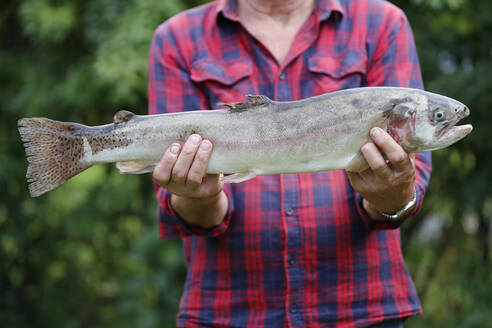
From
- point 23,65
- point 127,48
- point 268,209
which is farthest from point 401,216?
point 23,65

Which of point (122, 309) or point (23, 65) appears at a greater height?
point (23, 65)

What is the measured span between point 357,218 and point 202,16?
144cm

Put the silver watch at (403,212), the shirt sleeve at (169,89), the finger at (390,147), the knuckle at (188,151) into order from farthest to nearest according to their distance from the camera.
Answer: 1. the shirt sleeve at (169,89)
2. the silver watch at (403,212)
3. the knuckle at (188,151)
4. the finger at (390,147)

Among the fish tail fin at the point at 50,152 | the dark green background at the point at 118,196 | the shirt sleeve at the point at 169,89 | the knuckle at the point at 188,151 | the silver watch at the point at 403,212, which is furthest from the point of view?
the dark green background at the point at 118,196

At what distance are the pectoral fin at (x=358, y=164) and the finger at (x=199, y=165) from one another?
0.62 meters

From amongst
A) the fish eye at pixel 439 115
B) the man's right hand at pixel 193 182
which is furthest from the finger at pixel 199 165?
the fish eye at pixel 439 115

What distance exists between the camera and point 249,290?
3.12 metres

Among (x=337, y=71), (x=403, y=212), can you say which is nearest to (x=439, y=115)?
(x=403, y=212)

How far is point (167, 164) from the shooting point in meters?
2.72

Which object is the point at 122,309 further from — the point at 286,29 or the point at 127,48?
the point at 286,29

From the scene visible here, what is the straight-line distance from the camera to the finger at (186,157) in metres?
2.68

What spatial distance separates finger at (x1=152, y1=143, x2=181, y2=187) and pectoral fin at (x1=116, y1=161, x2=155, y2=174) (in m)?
0.05

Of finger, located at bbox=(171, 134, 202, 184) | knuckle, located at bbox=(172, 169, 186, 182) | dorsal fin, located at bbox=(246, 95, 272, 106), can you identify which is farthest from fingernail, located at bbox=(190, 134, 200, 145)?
dorsal fin, located at bbox=(246, 95, 272, 106)

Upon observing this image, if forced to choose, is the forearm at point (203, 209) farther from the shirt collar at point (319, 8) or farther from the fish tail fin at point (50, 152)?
the shirt collar at point (319, 8)
